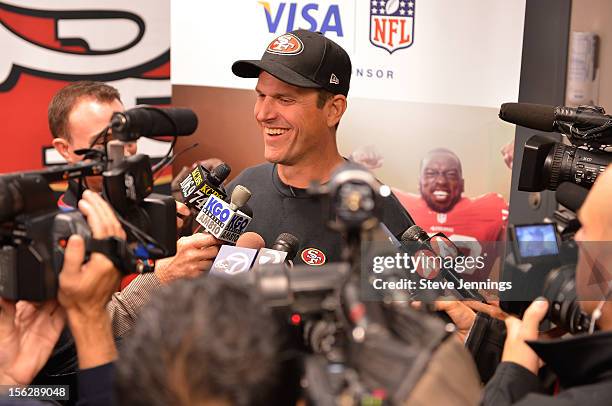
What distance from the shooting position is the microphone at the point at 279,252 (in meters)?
1.89

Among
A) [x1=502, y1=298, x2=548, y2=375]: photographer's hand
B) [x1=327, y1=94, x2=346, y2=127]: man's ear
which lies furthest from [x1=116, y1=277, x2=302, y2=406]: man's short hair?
[x1=327, y1=94, x2=346, y2=127]: man's ear

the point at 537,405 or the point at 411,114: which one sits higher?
the point at 411,114

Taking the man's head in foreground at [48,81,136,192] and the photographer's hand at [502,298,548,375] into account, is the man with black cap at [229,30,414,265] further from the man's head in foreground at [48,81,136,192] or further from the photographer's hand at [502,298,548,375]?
the photographer's hand at [502,298,548,375]

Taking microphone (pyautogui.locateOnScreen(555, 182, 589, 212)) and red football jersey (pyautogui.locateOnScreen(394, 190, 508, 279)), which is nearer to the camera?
microphone (pyautogui.locateOnScreen(555, 182, 589, 212))

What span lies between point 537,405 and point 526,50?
7.88 ft

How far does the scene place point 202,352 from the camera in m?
0.89

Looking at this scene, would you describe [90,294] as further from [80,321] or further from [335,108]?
[335,108]

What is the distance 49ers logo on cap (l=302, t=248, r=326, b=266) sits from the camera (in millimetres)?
2262

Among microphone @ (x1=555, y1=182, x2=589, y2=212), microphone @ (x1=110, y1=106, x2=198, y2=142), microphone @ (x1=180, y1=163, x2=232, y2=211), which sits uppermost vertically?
microphone @ (x1=110, y1=106, x2=198, y2=142)

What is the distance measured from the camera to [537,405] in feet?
4.12

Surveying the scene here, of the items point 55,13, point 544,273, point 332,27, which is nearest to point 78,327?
point 544,273

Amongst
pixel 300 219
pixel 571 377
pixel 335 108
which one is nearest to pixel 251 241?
pixel 300 219

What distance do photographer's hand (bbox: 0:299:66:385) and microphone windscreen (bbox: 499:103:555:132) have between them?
4.13 ft

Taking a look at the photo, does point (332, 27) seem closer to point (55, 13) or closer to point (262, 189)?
point (262, 189)
